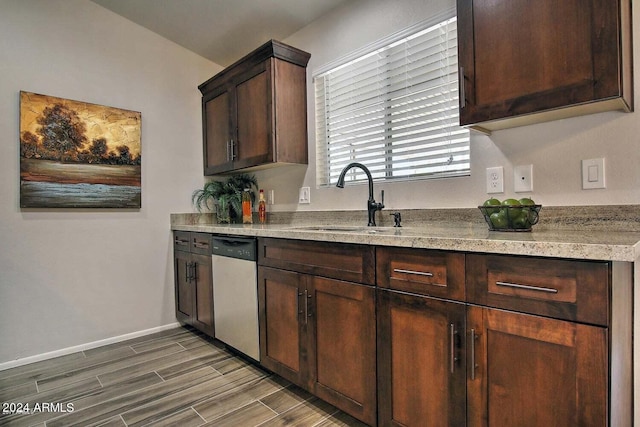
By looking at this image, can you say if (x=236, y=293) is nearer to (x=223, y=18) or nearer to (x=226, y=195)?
(x=226, y=195)

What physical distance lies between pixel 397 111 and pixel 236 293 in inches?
60.2

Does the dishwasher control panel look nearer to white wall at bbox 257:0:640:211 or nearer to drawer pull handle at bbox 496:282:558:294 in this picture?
white wall at bbox 257:0:640:211

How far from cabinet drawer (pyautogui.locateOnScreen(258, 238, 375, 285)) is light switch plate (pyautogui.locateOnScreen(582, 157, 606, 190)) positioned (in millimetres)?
911

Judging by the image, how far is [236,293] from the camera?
2.27 meters

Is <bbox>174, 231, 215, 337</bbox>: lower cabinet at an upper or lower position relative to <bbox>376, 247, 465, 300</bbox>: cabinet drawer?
lower

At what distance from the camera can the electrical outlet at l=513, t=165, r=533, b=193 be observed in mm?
1576

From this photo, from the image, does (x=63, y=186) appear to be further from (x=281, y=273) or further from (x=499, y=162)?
(x=499, y=162)

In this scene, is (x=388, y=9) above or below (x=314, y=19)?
below

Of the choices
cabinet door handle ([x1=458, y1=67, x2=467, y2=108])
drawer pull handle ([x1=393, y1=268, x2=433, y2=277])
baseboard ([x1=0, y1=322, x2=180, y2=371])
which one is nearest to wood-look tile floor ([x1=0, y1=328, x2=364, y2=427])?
baseboard ([x1=0, y1=322, x2=180, y2=371])

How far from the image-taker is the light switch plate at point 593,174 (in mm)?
1393

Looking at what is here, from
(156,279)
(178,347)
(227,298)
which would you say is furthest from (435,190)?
(156,279)

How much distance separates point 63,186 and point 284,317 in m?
1.94

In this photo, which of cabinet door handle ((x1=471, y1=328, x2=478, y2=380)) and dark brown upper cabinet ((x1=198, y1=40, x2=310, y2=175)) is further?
dark brown upper cabinet ((x1=198, y1=40, x2=310, y2=175))

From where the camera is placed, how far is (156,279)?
9.93ft
